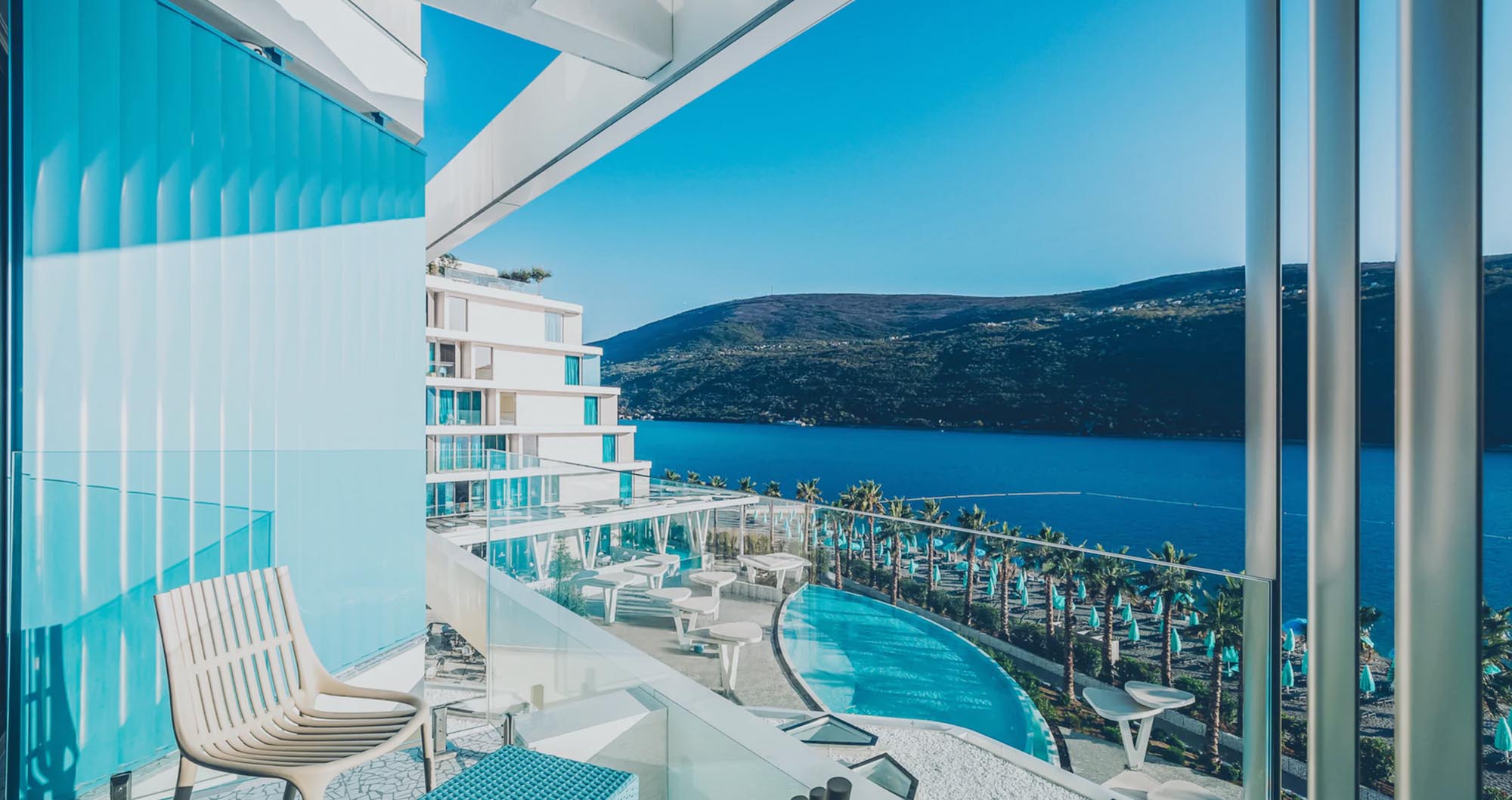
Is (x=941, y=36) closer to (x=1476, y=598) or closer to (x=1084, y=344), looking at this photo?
(x=1084, y=344)

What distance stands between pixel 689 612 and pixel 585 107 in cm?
263

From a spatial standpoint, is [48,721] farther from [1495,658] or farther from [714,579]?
[1495,658]

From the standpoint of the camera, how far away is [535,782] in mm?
1887

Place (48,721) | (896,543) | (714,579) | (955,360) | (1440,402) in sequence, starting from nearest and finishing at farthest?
(1440,402), (48,721), (896,543), (714,579), (955,360)

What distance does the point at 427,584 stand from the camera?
5.47 metres

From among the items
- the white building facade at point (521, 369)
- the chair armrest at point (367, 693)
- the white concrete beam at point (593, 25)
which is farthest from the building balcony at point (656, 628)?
the white building facade at point (521, 369)

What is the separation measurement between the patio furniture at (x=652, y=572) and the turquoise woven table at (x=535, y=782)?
114 centimetres

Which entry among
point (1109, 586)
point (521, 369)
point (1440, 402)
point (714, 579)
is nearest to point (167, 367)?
point (714, 579)

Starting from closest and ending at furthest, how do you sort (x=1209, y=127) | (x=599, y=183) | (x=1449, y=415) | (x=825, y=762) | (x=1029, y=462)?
(x=1449, y=415)
(x=825, y=762)
(x=1209, y=127)
(x=599, y=183)
(x=1029, y=462)

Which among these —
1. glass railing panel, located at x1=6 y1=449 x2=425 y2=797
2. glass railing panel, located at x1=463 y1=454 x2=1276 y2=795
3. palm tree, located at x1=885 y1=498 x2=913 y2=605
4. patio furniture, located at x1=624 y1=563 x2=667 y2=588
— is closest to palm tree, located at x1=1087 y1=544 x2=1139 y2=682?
glass railing panel, located at x1=463 y1=454 x2=1276 y2=795

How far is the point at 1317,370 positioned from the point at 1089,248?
125ft

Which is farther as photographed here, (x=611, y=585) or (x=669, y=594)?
(x=611, y=585)

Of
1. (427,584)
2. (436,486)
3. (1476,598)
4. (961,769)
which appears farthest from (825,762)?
(427,584)

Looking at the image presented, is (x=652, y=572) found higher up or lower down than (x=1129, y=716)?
higher up
